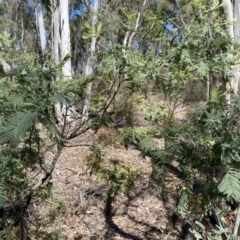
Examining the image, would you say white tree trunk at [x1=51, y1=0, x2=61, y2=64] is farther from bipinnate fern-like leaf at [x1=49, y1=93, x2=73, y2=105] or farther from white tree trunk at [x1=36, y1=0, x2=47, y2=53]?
bipinnate fern-like leaf at [x1=49, y1=93, x2=73, y2=105]

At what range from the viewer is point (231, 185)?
5.08 ft

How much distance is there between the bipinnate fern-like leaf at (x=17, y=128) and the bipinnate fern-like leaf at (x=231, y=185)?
2.97ft

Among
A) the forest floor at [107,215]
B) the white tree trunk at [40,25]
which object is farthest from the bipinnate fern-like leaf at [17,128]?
the white tree trunk at [40,25]

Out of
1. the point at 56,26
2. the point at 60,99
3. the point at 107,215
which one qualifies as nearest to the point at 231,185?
the point at 60,99

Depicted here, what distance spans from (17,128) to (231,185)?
977 millimetres

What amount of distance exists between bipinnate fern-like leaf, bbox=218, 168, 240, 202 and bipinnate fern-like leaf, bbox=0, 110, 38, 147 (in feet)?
2.97

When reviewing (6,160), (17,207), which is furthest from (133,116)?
(6,160)

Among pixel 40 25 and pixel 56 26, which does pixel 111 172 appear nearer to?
pixel 56 26

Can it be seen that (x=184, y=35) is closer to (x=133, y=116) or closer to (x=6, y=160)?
(x=6, y=160)

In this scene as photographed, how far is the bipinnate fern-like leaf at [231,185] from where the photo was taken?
1.51 metres

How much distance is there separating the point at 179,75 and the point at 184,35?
22 centimetres

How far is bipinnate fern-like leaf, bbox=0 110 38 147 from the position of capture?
1.19 meters

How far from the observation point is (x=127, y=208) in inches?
177

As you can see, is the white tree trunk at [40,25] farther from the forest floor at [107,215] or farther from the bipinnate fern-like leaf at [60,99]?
the bipinnate fern-like leaf at [60,99]
